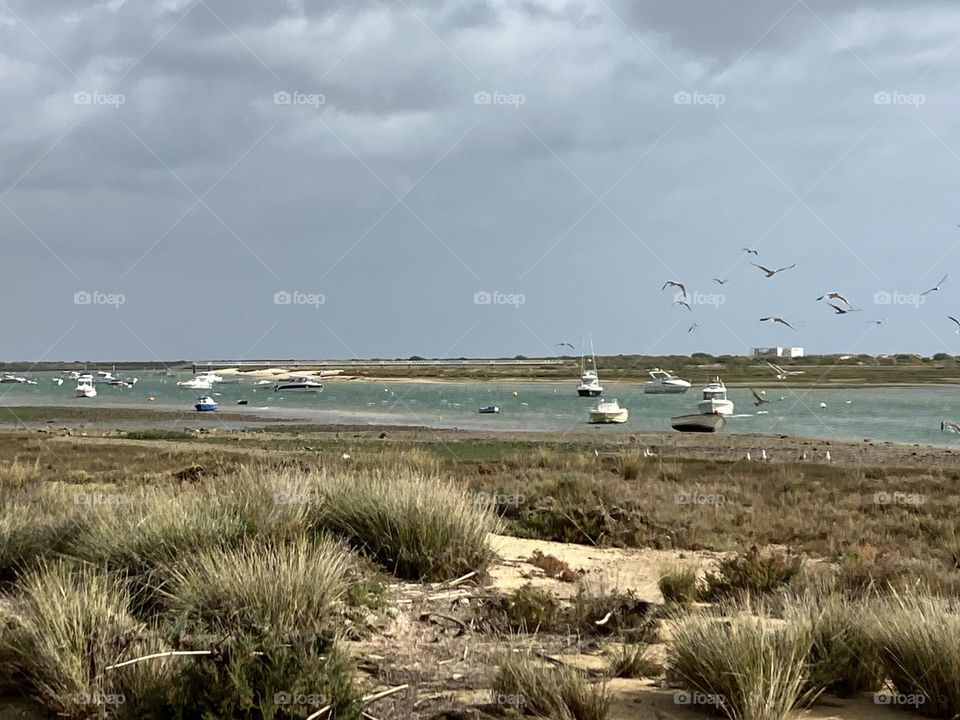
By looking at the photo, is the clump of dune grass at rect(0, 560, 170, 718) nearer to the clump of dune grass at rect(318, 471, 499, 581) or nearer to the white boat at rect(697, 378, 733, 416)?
the clump of dune grass at rect(318, 471, 499, 581)

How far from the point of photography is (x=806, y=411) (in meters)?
75.4

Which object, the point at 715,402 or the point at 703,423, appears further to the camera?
the point at 715,402

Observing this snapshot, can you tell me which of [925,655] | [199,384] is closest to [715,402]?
[925,655]

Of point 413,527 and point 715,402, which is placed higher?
point 413,527

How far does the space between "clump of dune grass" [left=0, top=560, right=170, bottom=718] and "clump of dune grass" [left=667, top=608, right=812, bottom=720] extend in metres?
3.44

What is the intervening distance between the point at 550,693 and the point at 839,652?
2.30 metres

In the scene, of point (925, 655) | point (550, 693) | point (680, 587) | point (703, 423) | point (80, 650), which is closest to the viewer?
point (550, 693)

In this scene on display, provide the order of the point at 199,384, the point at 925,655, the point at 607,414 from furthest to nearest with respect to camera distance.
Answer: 1. the point at 199,384
2. the point at 607,414
3. the point at 925,655

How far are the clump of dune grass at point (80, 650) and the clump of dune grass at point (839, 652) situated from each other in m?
4.36

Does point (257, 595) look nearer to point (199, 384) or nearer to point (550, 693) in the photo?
point (550, 693)

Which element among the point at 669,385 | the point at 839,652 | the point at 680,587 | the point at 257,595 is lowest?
the point at 669,385

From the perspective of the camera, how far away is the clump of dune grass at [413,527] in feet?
31.0

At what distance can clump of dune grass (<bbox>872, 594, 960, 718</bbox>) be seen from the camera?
6.02 meters

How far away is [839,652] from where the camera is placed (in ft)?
21.4
